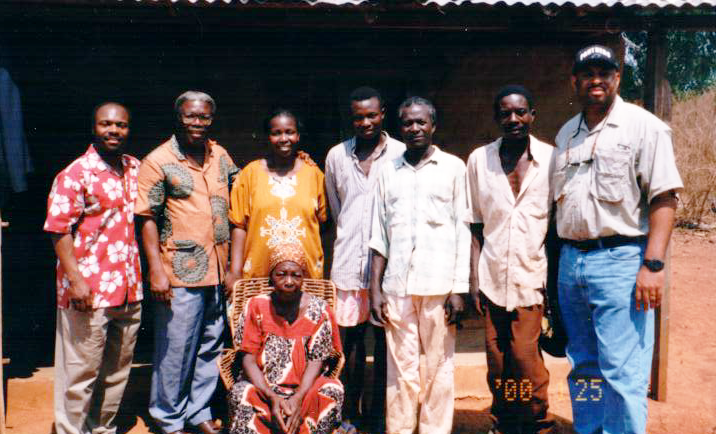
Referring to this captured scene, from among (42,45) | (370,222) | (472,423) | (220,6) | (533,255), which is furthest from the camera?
(42,45)

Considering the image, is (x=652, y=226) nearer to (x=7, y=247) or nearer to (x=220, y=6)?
(x=220, y=6)

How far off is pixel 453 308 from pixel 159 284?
1.79 metres

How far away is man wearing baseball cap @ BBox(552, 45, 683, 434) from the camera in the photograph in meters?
3.17

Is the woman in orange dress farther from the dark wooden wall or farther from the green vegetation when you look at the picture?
the green vegetation

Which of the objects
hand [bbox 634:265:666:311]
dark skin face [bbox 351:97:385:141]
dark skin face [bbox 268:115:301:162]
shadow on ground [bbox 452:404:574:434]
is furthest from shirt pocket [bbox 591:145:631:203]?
shadow on ground [bbox 452:404:574:434]

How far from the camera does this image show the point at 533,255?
349 centimetres

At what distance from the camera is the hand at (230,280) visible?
13.0 ft

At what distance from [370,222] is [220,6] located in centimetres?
180

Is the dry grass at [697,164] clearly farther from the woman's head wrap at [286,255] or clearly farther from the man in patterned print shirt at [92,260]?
the man in patterned print shirt at [92,260]

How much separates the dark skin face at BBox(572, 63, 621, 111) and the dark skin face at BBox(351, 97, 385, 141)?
1.18 meters

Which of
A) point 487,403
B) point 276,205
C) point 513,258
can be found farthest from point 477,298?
point 487,403

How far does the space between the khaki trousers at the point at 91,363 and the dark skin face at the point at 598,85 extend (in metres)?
2.99

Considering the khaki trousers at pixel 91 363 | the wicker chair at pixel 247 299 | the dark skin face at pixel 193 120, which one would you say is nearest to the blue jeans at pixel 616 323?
the wicker chair at pixel 247 299

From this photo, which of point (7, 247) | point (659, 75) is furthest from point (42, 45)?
point (659, 75)
